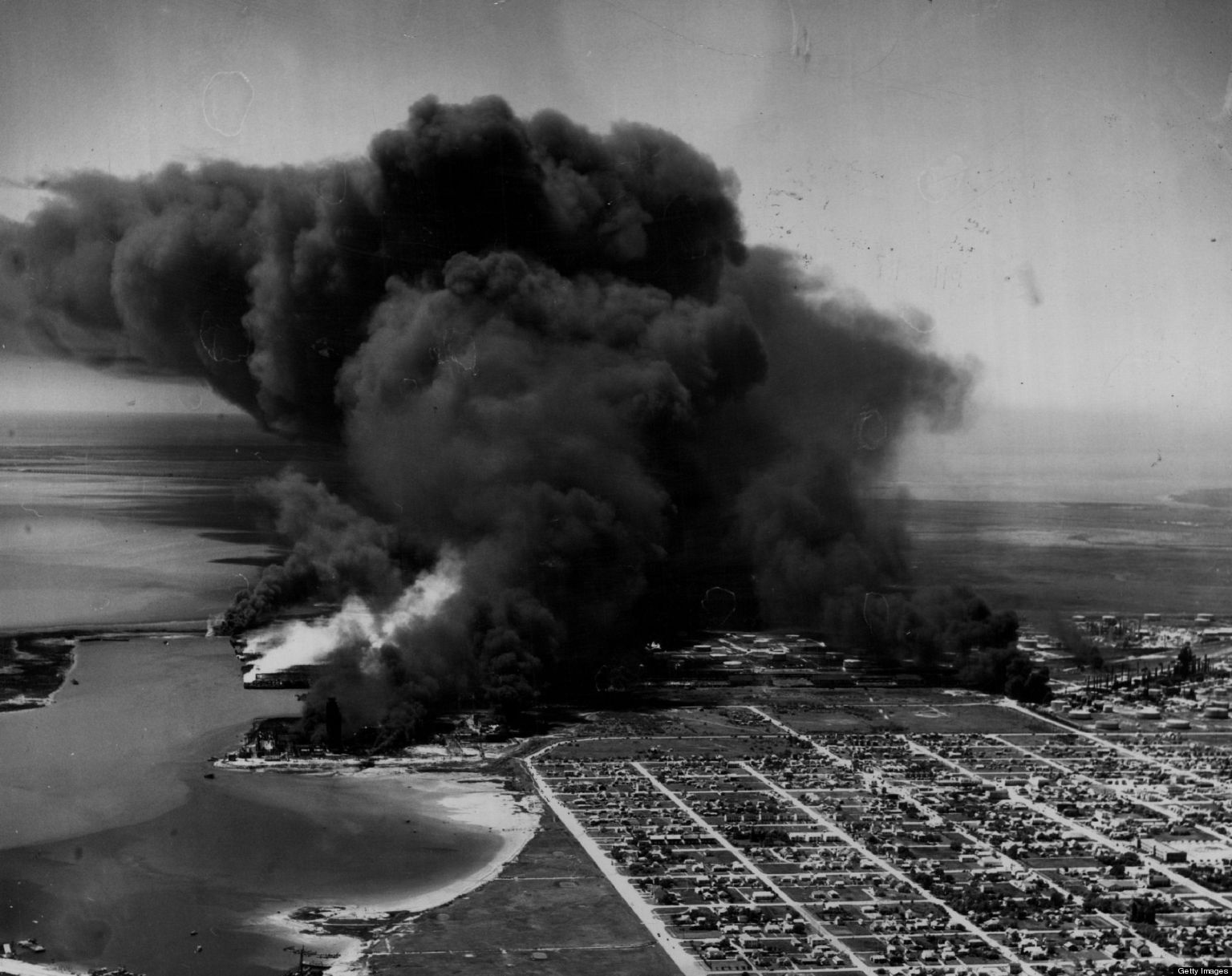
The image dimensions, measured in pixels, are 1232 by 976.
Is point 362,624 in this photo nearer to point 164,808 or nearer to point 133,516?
point 164,808

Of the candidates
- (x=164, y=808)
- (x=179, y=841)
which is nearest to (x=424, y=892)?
(x=179, y=841)

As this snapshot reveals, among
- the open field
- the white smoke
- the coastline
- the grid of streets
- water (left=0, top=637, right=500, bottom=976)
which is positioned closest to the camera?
the coastline

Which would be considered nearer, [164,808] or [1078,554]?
[164,808]

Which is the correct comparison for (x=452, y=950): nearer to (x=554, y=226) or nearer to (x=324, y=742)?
(x=324, y=742)

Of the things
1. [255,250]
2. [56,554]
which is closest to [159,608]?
[56,554]

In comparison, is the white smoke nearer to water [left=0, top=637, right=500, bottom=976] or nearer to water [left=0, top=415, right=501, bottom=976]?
water [left=0, top=415, right=501, bottom=976]

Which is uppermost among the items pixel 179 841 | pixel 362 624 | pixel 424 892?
pixel 362 624

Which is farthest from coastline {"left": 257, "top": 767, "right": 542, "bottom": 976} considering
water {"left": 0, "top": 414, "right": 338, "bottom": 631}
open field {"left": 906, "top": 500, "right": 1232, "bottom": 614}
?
open field {"left": 906, "top": 500, "right": 1232, "bottom": 614}
